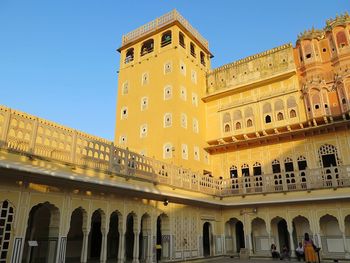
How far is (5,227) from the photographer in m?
8.38

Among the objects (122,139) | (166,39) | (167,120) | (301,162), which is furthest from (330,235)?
(166,39)

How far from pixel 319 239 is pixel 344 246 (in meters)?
1.13

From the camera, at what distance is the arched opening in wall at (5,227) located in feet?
26.9

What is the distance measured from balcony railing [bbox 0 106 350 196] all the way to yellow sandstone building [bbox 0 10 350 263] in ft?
0.15

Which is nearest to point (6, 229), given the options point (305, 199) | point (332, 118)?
point (305, 199)

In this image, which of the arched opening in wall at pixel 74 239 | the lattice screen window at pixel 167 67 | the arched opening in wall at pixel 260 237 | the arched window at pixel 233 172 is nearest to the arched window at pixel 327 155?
the arched opening in wall at pixel 260 237

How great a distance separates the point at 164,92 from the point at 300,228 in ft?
39.2

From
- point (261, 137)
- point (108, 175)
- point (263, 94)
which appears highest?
point (263, 94)

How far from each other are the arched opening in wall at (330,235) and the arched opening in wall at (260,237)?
9.48 feet

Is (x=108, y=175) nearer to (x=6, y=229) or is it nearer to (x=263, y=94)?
(x=6, y=229)

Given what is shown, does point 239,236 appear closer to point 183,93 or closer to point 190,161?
point 190,161

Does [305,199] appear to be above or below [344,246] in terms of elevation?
above

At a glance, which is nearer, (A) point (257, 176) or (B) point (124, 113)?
(A) point (257, 176)

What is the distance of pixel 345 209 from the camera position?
1489cm
